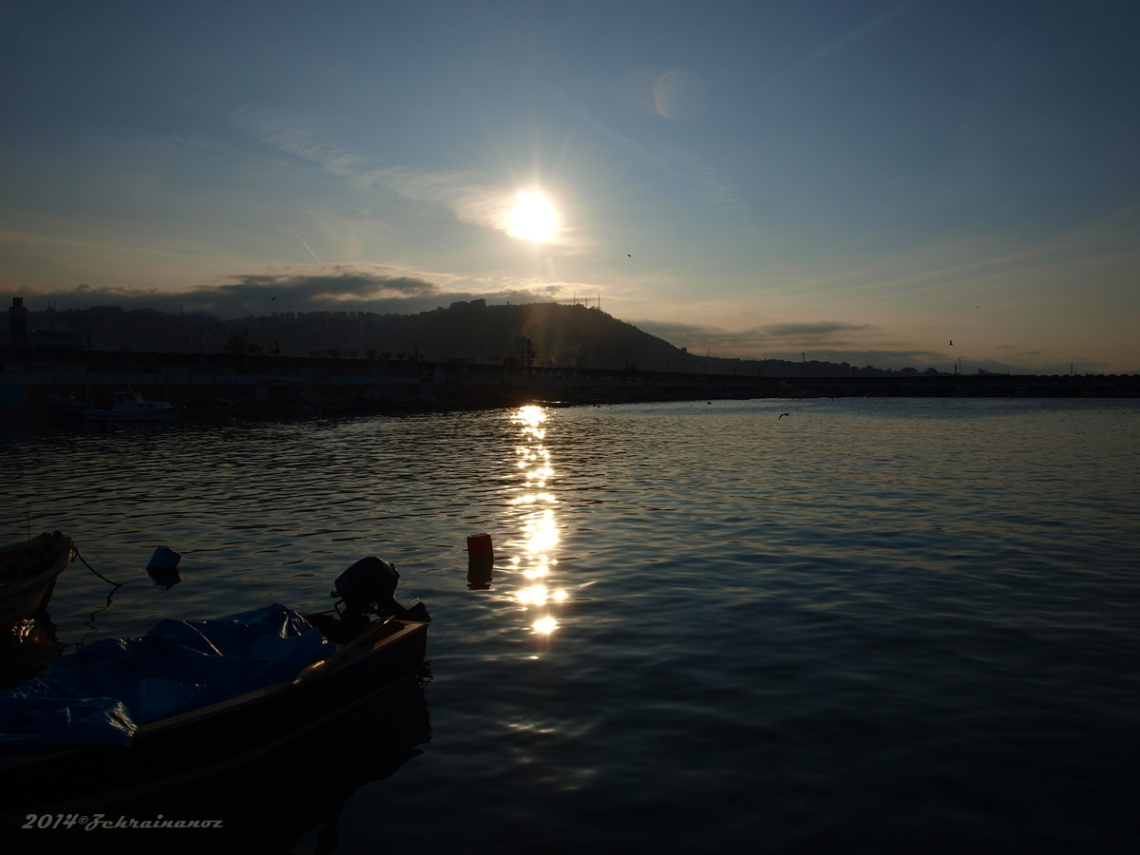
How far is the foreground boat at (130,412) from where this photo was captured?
88688 mm

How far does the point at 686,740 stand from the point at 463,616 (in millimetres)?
7393

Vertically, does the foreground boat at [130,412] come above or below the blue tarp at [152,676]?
below

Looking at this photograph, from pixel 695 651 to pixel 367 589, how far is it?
6.00 metres

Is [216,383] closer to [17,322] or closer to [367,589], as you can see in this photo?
[17,322]

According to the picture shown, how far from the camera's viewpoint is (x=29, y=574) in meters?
17.1

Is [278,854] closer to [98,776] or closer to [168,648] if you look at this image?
[98,776]

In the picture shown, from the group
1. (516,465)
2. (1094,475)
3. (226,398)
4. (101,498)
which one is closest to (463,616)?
(101,498)

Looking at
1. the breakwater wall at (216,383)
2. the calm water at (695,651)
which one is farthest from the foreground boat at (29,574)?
the breakwater wall at (216,383)

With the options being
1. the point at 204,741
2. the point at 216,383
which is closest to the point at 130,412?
the point at 216,383

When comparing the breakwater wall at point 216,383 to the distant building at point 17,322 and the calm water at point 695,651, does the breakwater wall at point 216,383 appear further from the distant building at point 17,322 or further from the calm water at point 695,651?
the calm water at point 695,651

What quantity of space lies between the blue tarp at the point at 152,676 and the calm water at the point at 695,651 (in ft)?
3.71

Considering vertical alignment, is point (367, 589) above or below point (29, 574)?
above

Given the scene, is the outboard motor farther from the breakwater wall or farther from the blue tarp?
the breakwater wall

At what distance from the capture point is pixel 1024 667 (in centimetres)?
1355
